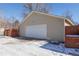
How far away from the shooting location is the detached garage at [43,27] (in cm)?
453

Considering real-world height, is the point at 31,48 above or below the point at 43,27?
below

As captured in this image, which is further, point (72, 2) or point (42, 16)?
point (42, 16)

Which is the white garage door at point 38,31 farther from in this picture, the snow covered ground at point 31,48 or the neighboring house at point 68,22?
the neighboring house at point 68,22

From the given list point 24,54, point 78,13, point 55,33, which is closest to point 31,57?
point 24,54

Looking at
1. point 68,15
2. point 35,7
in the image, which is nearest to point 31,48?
point 35,7

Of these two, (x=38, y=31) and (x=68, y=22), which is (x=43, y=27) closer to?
(x=38, y=31)

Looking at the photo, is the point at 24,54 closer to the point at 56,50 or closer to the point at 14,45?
the point at 14,45

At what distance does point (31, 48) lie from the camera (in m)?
Result: 4.40

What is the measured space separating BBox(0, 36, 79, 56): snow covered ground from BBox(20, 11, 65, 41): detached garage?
0.21 metres

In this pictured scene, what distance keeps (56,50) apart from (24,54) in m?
0.74

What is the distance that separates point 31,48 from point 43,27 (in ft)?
2.01

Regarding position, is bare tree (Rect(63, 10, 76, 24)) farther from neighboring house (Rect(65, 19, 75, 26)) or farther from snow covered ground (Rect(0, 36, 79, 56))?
snow covered ground (Rect(0, 36, 79, 56))

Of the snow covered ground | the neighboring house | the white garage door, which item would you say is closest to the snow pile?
the snow covered ground

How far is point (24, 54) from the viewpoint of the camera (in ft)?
14.2
